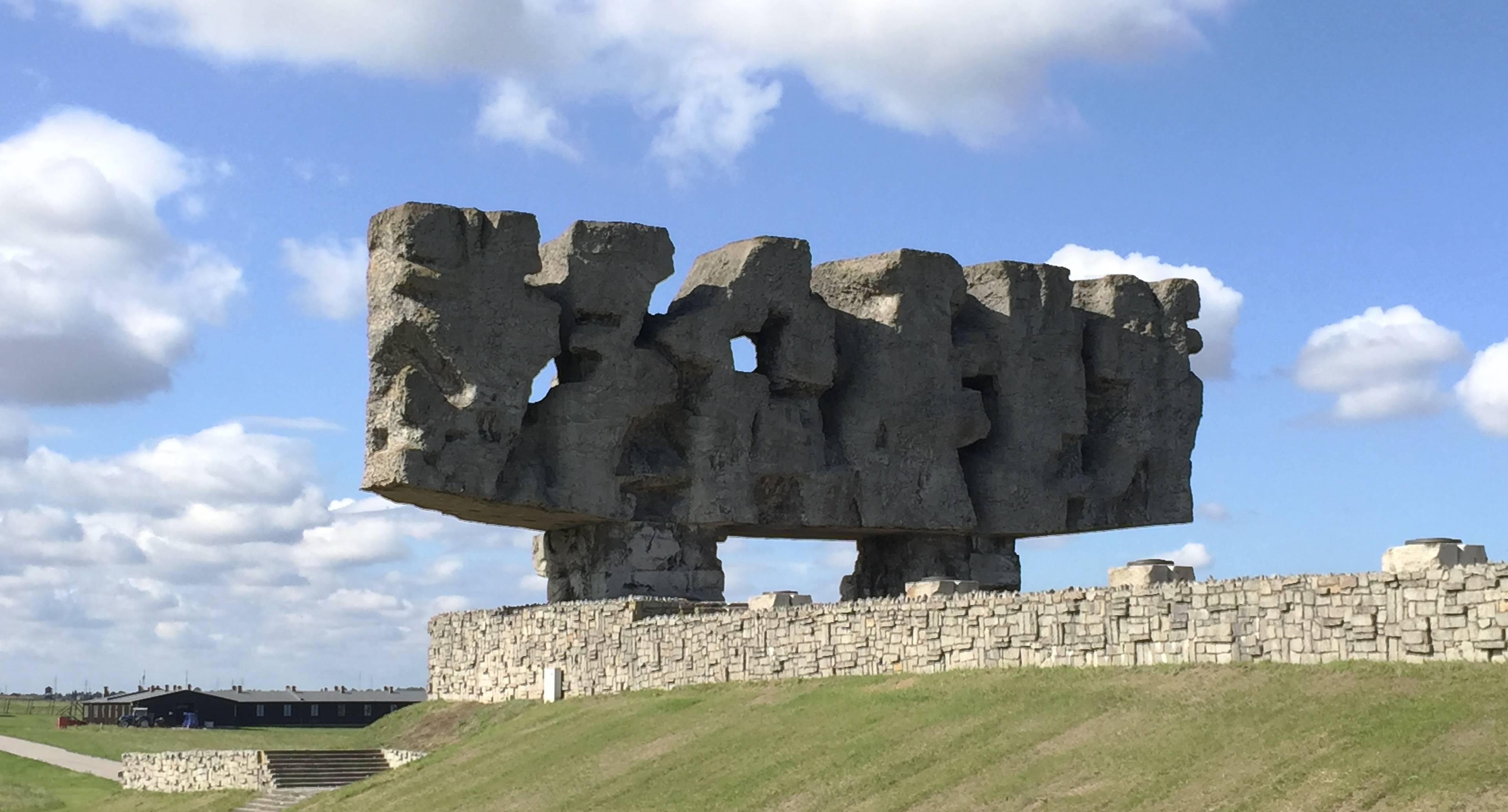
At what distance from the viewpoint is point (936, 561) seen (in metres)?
40.9

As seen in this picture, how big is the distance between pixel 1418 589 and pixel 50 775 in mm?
34457

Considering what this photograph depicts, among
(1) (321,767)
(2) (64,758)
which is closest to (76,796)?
(1) (321,767)

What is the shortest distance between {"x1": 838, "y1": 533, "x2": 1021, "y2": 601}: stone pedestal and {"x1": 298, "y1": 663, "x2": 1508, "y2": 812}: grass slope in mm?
13525

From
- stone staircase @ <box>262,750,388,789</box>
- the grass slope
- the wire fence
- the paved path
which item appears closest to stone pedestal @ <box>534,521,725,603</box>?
stone staircase @ <box>262,750,388,789</box>

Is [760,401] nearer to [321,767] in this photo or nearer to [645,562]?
[645,562]

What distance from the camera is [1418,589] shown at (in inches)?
703

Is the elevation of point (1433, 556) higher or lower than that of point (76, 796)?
higher

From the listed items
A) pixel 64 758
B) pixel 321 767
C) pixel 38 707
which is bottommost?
pixel 38 707

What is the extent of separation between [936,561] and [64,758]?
911 inches

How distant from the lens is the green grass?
3244 cm

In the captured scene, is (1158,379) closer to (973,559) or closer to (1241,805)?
(973,559)

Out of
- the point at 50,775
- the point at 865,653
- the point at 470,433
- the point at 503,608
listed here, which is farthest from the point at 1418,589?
the point at 50,775

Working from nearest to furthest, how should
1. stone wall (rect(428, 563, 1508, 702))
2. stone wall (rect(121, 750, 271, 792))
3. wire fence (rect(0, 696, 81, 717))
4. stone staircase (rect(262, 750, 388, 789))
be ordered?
stone wall (rect(428, 563, 1508, 702))
stone staircase (rect(262, 750, 388, 789))
stone wall (rect(121, 750, 271, 792))
wire fence (rect(0, 696, 81, 717))

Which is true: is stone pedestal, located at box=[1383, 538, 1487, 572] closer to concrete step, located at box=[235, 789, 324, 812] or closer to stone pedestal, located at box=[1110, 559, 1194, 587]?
stone pedestal, located at box=[1110, 559, 1194, 587]
